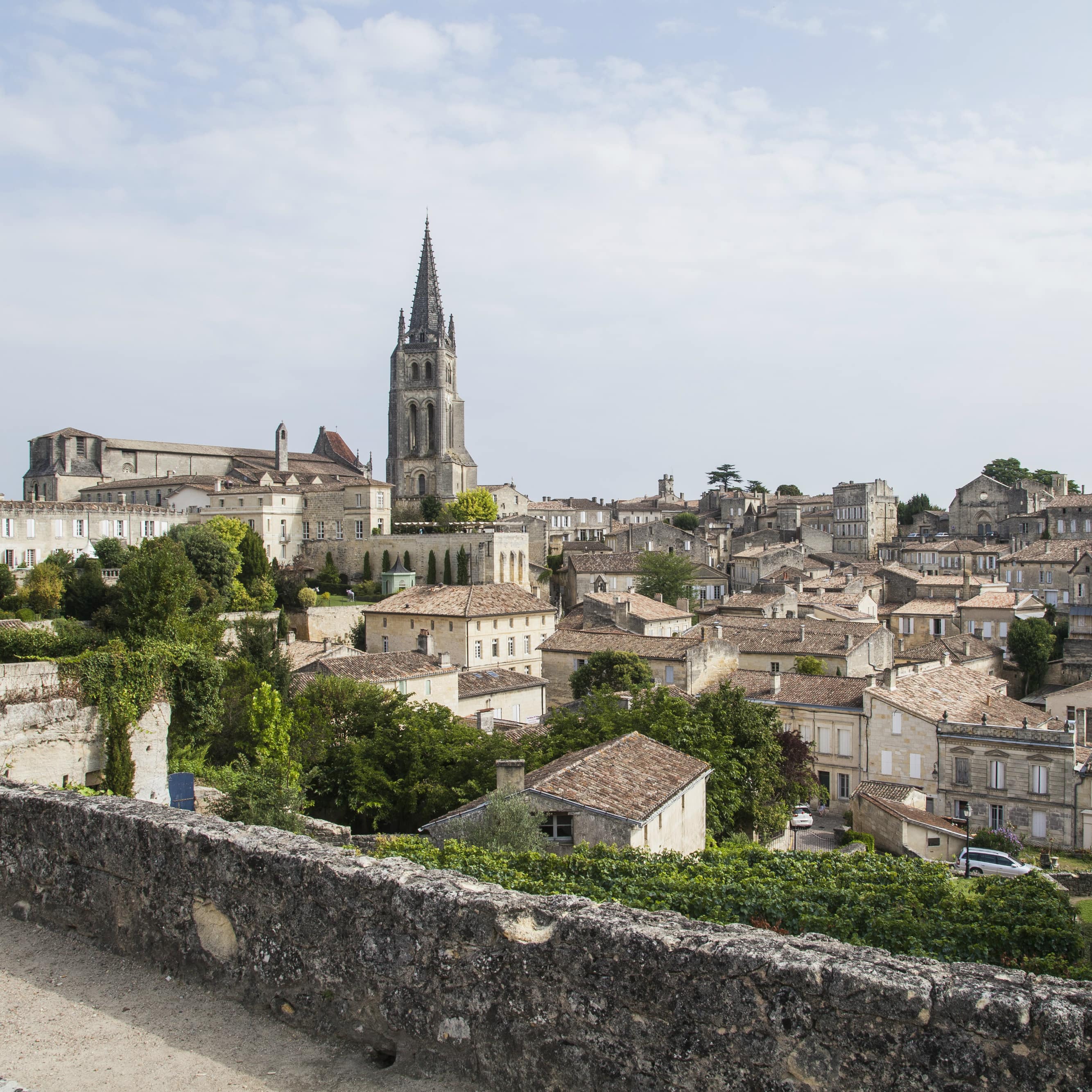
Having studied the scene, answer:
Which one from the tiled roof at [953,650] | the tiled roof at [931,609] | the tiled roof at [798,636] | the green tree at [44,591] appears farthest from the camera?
the tiled roof at [931,609]

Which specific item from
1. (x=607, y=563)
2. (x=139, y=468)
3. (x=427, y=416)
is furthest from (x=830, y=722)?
(x=427, y=416)

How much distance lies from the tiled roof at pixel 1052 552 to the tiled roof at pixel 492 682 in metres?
43.1

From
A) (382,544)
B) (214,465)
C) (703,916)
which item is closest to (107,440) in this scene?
(214,465)

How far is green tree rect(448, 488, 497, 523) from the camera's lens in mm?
83875

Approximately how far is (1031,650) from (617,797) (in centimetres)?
4604

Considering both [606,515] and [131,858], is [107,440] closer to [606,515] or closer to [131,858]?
[606,515]

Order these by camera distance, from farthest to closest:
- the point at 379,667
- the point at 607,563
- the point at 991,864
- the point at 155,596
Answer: the point at 607,563 < the point at 379,667 < the point at 155,596 < the point at 991,864

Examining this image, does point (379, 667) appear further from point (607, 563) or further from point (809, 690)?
point (607, 563)

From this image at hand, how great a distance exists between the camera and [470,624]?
4722cm

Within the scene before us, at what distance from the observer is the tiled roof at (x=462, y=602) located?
A: 48.3 meters

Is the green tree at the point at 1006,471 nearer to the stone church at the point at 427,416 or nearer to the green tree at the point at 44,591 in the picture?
the stone church at the point at 427,416

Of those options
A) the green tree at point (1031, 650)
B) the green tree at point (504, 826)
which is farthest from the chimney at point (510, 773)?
the green tree at point (1031, 650)

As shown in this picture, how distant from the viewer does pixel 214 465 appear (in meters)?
84.0

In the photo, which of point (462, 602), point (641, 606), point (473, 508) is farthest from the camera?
point (473, 508)
